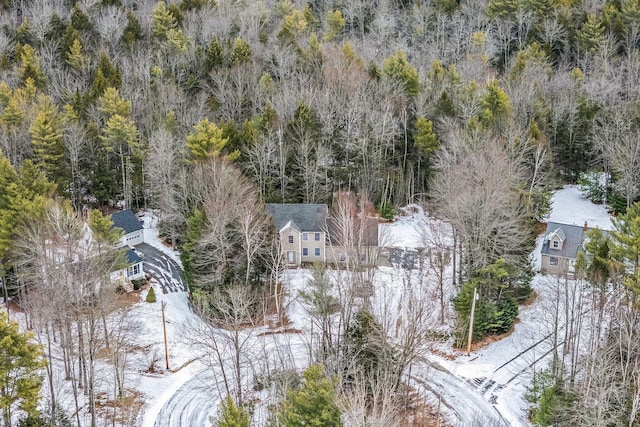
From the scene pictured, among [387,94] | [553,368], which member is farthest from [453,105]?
[553,368]

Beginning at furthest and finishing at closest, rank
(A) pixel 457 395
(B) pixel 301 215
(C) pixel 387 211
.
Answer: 1. (C) pixel 387 211
2. (B) pixel 301 215
3. (A) pixel 457 395

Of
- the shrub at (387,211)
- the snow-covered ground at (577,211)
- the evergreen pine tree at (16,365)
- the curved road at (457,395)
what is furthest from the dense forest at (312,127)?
the evergreen pine tree at (16,365)

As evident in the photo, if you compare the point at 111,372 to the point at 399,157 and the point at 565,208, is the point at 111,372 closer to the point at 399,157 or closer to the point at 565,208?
the point at 399,157

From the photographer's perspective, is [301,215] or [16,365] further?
[301,215]

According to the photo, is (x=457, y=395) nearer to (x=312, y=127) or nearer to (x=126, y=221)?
(x=312, y=127)

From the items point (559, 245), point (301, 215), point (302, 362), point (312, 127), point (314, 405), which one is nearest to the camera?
point (314, 405)

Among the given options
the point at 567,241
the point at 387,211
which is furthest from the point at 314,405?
the point at 387,211

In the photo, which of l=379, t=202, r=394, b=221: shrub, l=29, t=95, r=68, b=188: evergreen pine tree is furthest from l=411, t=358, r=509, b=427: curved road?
l=29, t=95, r=68, b=188: evergreen pine tree

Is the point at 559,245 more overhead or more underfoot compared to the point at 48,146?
more underfoot

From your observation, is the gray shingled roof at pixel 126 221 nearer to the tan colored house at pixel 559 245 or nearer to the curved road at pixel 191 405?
the curved road at pixel 191 405
